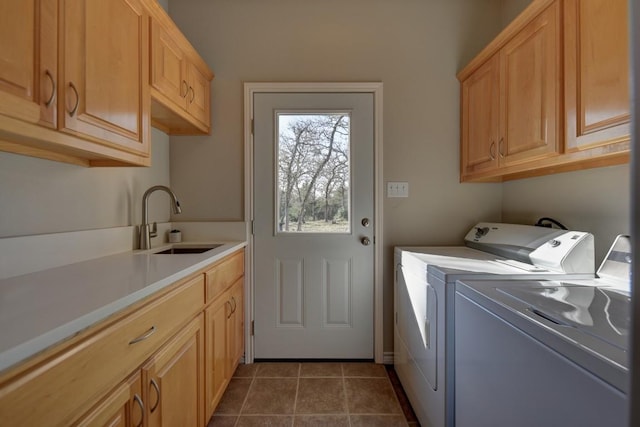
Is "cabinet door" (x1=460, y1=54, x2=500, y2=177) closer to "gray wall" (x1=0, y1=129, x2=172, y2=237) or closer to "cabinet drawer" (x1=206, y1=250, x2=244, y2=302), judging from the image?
"cabinet drawer" (x1=206, y1=250, x2=244, y2=302)

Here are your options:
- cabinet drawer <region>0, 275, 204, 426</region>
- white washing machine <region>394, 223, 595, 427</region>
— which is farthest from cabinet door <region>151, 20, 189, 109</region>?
white washing machine <region>394, 223, 595, 427</region>

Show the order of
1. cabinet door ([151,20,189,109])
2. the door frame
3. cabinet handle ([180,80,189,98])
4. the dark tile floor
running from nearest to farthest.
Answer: cabinet door ([151,20,189,109])
the dark tile floor
cabinet handle ([180,80,189,98])
the door frame

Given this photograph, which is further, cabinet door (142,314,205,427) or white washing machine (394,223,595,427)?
white washing machine (394,223,595,427)

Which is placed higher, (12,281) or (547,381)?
(12,281)

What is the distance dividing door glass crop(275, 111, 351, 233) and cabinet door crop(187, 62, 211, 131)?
0.50 meters

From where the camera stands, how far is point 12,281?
94 centimetres

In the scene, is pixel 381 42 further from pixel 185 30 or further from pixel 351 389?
pixel 351 389

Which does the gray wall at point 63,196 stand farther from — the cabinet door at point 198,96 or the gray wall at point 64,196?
the cabinet door at point 198,96

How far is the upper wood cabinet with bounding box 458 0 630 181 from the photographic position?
993mm

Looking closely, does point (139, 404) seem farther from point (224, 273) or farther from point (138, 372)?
point (224, 273)

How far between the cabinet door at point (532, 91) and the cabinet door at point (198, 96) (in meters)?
1.85

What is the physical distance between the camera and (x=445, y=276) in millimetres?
1224

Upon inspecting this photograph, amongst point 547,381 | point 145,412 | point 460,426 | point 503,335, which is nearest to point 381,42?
point 503,335

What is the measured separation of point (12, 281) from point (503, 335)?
1.62 metres
